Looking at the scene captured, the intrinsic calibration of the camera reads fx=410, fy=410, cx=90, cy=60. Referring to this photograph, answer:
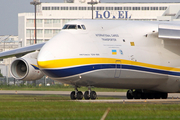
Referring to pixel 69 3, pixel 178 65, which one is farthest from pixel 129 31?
pixel 69 3

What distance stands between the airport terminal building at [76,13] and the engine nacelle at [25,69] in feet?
308

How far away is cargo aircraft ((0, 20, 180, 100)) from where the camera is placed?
2031 cm

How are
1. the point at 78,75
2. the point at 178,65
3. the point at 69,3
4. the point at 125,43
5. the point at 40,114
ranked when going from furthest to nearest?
the point at 69,3 → the point at 178,65 → the point at 125,43 → the point at 78,75 → the point at 40,114

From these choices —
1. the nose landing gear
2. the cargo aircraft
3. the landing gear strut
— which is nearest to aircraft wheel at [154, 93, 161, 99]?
the landing gear strut

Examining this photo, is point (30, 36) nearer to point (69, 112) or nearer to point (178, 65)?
point (178, 65)

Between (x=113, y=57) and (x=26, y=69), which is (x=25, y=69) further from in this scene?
(x=113, y=57)

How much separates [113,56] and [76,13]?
3967 inches

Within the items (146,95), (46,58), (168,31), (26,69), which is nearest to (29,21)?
(26,69)

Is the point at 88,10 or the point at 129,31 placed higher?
the point at 88,10

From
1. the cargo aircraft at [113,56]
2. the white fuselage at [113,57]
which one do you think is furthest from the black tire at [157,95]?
the white fuselage at [113,57]

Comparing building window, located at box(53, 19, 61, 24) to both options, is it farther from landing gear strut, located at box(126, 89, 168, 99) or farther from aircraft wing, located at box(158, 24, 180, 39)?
aircraft wing, located at box(158, 24, 180, 39)

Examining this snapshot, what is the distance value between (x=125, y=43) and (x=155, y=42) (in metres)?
2.09

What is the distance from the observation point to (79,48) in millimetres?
20484

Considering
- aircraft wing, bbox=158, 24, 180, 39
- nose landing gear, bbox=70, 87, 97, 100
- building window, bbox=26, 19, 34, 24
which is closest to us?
nose landing gear, bbox=70, 87, 97, 100
